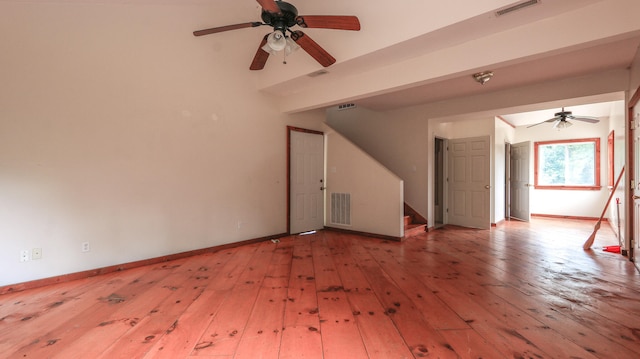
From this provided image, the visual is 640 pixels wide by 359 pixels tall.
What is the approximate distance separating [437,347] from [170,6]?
463cm

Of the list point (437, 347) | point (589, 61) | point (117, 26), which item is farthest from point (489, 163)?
point (117, 26)

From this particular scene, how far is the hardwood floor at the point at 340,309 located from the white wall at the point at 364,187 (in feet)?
3.80

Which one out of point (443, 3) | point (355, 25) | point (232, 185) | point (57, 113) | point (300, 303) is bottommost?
point (300, 303)

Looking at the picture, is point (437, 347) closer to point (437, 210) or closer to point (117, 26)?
point (117, 26)

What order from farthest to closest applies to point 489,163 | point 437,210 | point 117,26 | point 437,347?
point 437,210, point 489,163, point 117,26, point 437,347

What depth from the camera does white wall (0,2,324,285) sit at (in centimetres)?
275

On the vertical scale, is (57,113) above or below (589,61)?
below

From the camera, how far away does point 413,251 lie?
412cm

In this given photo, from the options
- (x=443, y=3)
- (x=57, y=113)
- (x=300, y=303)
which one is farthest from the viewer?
(x=57, y=113)

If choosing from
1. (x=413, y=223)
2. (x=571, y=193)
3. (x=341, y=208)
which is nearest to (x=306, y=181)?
(x=341, y=208)

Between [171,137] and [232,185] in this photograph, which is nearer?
[171,137]

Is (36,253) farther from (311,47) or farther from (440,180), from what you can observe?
(440,180)

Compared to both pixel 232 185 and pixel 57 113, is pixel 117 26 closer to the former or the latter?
pixel 57 113

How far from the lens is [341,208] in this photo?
18.4 feet
